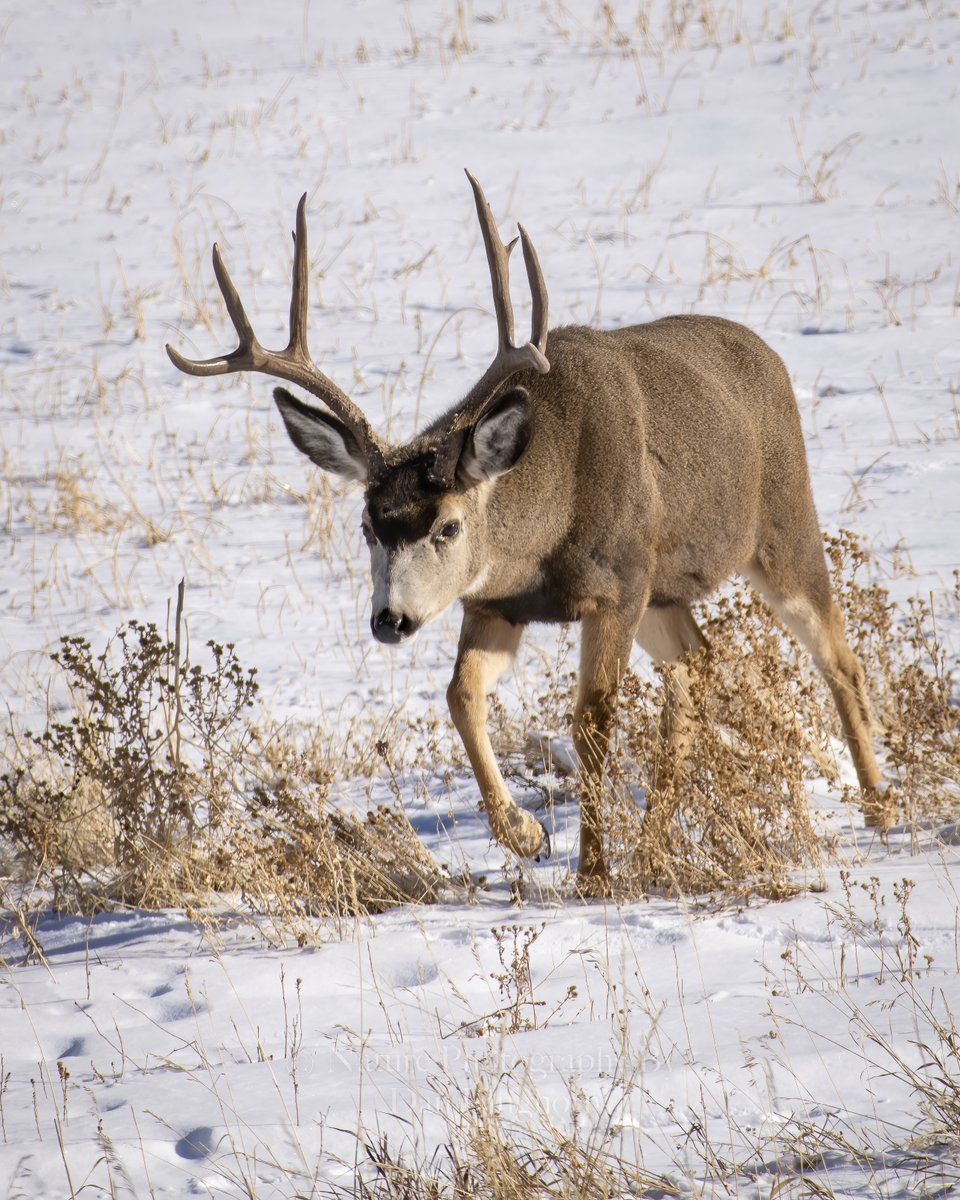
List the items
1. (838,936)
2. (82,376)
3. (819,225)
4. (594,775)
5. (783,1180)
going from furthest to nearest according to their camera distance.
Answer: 1. (819,225)
2. (82,376)
3. (594,775)
4. (838,936)
5. (783,1180)

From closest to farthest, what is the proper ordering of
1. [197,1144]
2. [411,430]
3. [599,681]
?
[197,1144]
[599,681]
[411,430]

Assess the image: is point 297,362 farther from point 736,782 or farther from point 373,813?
point 736,782

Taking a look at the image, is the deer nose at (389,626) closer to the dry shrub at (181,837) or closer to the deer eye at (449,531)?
the deer eye at (449,531)

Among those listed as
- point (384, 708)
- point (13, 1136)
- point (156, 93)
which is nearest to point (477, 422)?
point (384, 708)

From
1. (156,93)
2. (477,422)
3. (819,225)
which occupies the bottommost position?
(477,422)

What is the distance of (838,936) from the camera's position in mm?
4547

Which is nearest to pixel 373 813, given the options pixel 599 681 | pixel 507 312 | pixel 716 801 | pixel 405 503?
pixel 599 681

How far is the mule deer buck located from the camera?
5.55m

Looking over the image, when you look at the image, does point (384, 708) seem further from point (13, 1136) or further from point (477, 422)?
point (13, 1136)

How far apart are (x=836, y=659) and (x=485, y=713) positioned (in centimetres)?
196

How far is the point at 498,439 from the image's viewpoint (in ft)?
18.4

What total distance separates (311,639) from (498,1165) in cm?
598

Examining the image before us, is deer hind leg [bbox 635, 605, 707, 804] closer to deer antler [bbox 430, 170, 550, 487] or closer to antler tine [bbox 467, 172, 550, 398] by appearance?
deer antler [bbox 430, 170, 550, 487]

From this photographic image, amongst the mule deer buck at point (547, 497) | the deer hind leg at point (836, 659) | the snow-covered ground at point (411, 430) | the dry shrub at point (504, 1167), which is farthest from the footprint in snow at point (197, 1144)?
the deer hind leg at point (836, 659)
